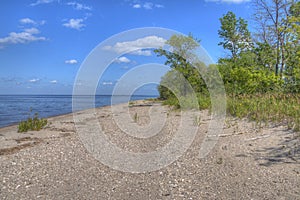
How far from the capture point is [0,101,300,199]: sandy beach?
181 inches

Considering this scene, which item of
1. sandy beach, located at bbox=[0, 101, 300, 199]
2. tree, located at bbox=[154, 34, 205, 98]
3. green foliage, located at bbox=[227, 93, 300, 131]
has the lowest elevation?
sandy beach, located at bbox=[0, 101, 300, 199]

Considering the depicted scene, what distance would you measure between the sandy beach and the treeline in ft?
11.8

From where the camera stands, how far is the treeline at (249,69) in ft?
42.4

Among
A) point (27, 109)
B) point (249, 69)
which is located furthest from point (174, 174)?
point (27, 109)

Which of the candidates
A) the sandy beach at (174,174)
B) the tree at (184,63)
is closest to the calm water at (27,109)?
the tree at (184,63)

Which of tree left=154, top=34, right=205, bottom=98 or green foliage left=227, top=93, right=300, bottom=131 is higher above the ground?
tree left=154, top=34, right=205, bottom=98

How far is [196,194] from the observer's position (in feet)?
14.8

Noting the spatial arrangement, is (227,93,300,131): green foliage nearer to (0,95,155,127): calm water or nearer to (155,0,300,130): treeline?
(155,0,300,130): treeline

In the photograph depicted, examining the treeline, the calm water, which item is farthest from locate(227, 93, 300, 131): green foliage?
the calm water

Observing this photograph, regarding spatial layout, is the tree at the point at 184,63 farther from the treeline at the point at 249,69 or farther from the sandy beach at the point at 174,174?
the sandy beach at the point at 174,174

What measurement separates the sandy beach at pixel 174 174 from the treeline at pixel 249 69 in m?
3.61

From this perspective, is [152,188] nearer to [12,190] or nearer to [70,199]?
[70,199]

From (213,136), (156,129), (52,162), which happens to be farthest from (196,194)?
(156,129)

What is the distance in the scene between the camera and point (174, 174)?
548 cm
